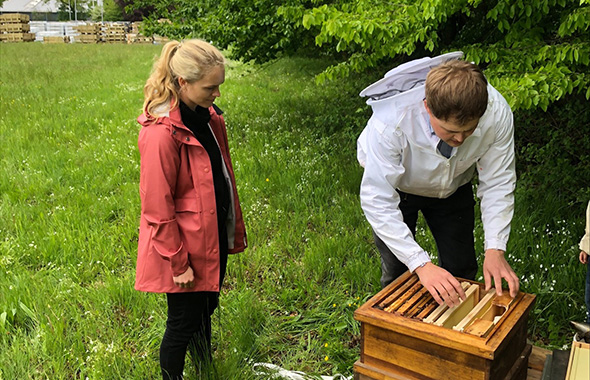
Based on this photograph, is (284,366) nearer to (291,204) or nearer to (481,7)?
(291,204)

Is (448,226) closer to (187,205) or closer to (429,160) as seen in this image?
(429,160)

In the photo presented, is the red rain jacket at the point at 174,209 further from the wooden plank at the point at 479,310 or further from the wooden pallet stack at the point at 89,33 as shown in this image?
the wooden pallet stack at the point at 89,33

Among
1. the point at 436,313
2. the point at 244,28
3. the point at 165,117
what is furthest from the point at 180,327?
the point at 244,28

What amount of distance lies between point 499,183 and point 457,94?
0.77 metres

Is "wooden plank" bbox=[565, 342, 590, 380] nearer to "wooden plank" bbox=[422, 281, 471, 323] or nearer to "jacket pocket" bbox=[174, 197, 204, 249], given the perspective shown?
"wooden plank" bbox=[422, 281, 471, 323]

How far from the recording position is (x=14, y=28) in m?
37.8

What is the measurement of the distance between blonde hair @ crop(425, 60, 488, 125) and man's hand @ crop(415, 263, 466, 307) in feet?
2.24

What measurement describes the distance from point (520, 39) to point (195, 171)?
10.3 ft

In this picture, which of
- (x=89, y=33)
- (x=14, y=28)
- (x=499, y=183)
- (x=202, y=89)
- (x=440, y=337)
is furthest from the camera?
(x=89, y=33)

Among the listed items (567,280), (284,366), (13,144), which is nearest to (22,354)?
(284,366)

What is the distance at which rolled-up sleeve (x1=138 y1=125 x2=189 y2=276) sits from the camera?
98.0 inches

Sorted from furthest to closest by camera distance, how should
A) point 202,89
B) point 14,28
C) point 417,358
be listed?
1. point 14,28
2. point 202,89
3. point 417,358

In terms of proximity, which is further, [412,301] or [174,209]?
[174,209]

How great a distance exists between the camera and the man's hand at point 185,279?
2.58m
